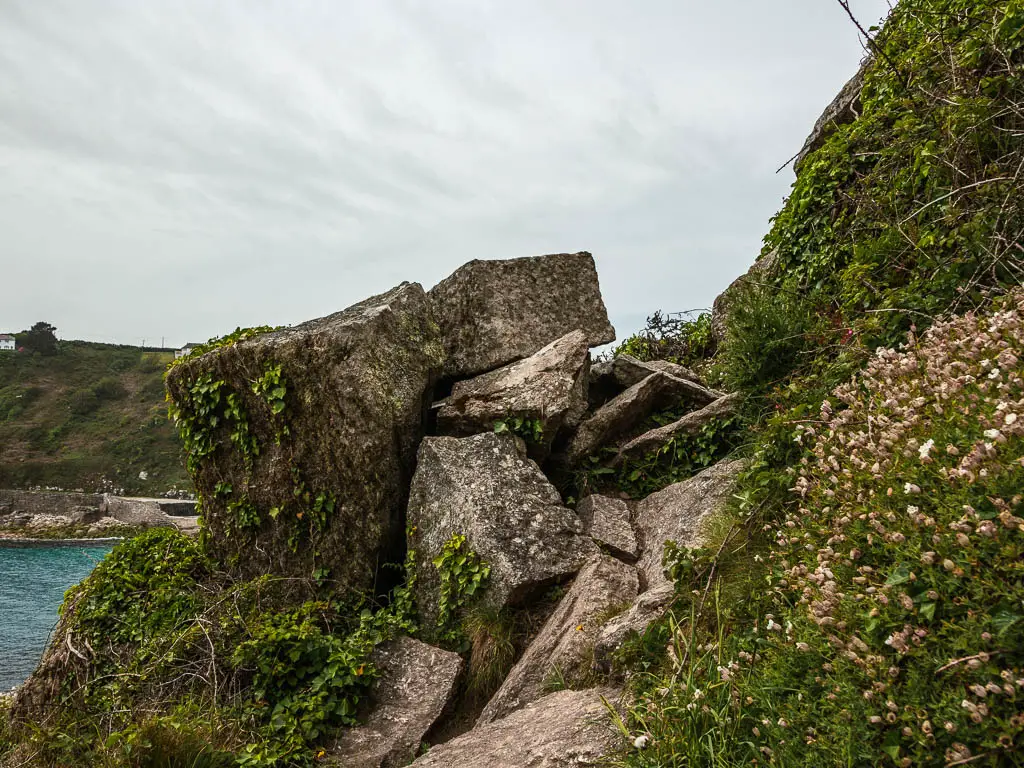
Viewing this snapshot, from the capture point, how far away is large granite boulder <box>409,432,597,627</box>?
6234 mm

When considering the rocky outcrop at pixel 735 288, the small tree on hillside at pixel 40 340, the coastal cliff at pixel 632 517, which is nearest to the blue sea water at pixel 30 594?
the coastal cliff at pixel 632 517

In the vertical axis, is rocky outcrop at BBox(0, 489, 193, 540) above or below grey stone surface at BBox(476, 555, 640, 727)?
below

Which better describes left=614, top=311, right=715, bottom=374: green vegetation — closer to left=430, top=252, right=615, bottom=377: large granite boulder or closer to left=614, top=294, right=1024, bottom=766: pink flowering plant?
left=430, top=252, right=615, bottom=377: large granite boulder

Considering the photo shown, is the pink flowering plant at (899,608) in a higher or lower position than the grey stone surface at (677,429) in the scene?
lower

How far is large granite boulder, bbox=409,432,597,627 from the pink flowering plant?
9.50ft

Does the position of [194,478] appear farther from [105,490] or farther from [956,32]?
[105,490]

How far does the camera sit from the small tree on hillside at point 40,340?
84375 mm

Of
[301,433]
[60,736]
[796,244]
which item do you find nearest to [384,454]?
[301,433]

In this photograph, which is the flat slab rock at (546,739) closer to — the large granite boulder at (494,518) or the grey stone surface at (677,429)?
the large granite boulder at (494,518)

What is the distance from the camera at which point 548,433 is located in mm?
7574

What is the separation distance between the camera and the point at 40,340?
84438 millimetres

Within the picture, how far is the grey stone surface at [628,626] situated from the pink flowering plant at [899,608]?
68 cm

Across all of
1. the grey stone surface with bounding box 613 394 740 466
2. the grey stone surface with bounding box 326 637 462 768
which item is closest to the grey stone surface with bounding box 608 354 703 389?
the grey stone surface with bounding box 613 394 740 466

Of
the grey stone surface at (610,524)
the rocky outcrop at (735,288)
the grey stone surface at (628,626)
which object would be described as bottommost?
the grey stone surface at (628,626)
